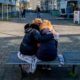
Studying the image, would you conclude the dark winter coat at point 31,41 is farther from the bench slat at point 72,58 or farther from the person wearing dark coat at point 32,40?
the bench slat at point 72,58

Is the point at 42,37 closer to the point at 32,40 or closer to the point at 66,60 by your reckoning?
the point at 32,40

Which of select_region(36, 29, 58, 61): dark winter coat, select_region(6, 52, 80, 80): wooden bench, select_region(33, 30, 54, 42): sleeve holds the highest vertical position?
select_region(33, 30, 54, 42): sleeve

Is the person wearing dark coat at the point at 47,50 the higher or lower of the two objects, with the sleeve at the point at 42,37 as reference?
lower

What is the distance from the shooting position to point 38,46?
7.74 metres

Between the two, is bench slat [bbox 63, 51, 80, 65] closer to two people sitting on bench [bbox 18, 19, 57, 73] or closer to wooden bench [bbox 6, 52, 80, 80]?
wooden bench [bbox 6, 52, 80, 80]

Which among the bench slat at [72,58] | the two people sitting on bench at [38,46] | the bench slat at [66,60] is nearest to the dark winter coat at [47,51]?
the two people sitting on bench at [38,46]

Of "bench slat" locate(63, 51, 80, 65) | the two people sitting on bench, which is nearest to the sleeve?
the two people sitting on bench

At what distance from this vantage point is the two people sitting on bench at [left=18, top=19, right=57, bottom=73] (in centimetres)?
754

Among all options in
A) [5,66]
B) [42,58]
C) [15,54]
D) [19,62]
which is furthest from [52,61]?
[5,66]

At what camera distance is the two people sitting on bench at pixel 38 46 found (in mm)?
7543

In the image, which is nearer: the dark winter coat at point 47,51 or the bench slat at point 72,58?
the dark winter coat at point 47,51

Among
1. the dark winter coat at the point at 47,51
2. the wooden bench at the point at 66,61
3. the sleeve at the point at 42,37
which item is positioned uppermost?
the sleeve at the point at 42,37

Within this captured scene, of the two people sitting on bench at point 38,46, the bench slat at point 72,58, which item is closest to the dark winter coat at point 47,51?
the two people sitting on bench at point 38,46

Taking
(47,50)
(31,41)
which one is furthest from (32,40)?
(47,50)
